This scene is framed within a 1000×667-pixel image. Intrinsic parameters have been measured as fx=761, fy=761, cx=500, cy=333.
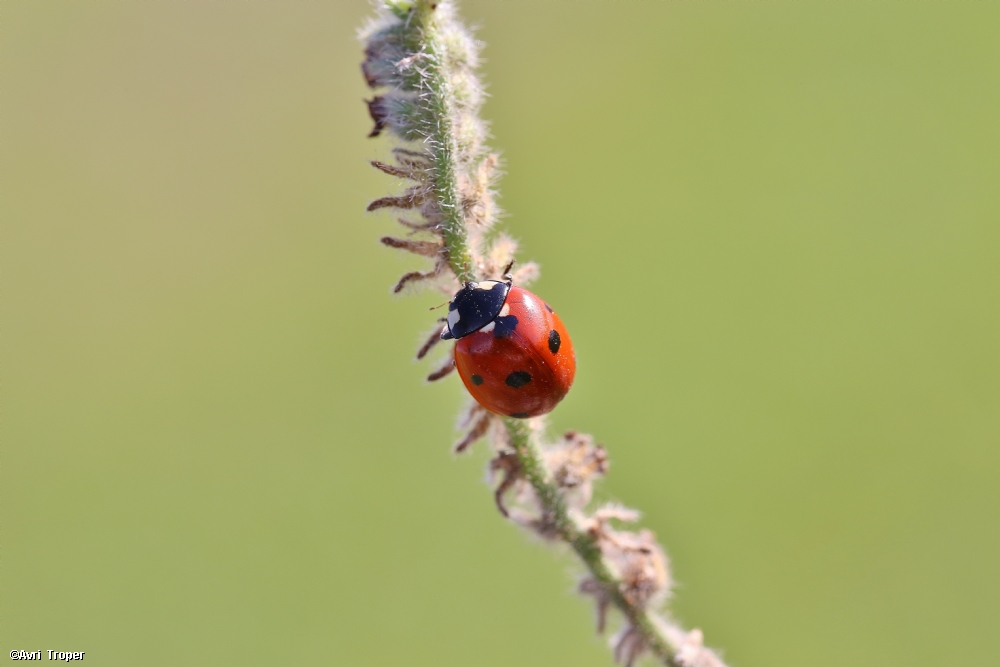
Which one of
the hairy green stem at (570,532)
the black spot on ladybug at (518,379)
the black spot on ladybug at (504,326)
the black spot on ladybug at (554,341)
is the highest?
the black spot on ladybug at (554,341)

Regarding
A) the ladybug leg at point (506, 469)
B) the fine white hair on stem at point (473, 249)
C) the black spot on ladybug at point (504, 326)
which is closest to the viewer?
the fine white hair on stem at point (473, 249)

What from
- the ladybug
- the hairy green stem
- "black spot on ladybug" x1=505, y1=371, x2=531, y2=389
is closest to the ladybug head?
the ladybug

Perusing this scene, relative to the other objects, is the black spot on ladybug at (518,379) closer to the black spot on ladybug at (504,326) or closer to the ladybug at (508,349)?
the ladybug at (508,349)

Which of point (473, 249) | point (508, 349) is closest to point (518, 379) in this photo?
point (508, 349)

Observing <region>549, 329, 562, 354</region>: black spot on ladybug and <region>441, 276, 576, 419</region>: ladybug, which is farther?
<region>549, 329, 562, 354</region>: black spot on ladybug

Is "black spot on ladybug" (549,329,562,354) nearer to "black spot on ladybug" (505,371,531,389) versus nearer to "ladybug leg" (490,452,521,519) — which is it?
"black spot on ladybug" (505,371,531,389)

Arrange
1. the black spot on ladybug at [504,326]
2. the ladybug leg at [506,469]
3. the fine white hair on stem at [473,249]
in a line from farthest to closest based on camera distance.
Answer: the black spot on ladybug at [504,326]
the ladybug leg at [506,469]
the fine white hair on stem at [473,249]

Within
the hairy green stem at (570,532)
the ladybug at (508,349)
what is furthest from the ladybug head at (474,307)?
the hairy green stem at (570,532)

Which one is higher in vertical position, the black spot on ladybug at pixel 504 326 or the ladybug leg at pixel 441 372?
the black spot on ladybug at pixel 504 326
